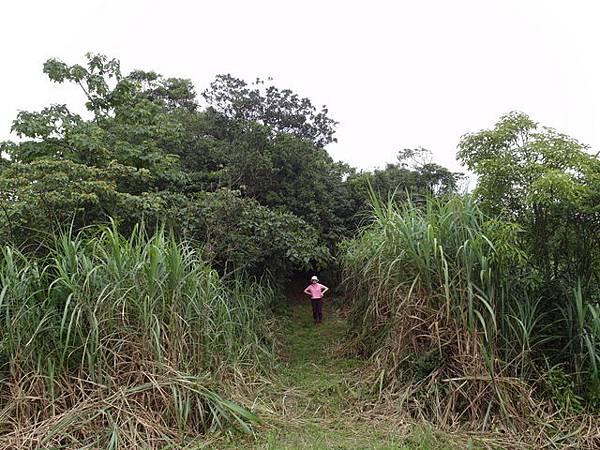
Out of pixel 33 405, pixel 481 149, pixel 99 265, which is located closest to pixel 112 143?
pixel 99 265

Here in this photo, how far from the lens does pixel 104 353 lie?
3539 mm

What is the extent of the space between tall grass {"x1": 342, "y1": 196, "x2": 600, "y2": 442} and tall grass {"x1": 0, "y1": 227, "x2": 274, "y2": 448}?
5.43ft

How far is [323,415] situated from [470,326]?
153 centimetres

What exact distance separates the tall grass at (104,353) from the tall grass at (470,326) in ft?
5.43

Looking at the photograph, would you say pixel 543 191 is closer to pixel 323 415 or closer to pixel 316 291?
pixel 323 415

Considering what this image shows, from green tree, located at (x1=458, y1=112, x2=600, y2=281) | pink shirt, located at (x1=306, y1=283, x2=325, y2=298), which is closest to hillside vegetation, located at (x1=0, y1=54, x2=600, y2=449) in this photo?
green tree, located at (x1=458, y1=112, x2=600, y2=281)

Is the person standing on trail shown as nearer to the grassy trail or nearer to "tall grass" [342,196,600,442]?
the grassy trail

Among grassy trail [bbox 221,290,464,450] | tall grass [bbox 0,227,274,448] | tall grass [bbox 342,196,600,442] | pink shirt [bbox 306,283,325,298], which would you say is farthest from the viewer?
pink shirt [bbox 306,283,325,298]

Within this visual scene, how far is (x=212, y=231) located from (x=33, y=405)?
360 centimetres

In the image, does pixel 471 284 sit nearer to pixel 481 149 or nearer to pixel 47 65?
pixel 481 149

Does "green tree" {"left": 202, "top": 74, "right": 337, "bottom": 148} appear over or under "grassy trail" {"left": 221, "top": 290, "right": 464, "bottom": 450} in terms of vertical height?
over

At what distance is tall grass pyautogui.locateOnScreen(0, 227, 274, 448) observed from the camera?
3.28 m

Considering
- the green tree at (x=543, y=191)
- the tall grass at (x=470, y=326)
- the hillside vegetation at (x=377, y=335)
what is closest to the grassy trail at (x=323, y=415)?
the hillside vegetation at (x=377, y=335)

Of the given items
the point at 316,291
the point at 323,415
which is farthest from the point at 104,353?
the point at 316,291
